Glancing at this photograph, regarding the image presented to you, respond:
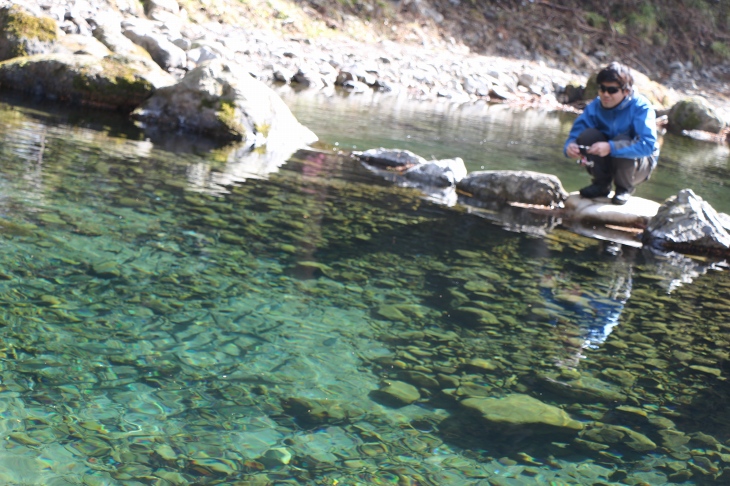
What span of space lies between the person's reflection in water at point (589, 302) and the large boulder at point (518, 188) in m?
2.33

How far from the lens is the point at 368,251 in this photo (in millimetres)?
5906

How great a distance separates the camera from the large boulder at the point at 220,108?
10.9 metres

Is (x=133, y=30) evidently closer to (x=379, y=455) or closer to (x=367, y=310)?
(x=367, y=310)

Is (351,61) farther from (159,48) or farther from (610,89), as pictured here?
(610,89)

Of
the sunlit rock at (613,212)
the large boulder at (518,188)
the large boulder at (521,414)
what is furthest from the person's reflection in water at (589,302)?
the large boulder at (518,188)

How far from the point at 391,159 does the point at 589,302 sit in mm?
5514

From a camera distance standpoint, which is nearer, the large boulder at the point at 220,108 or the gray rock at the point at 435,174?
the gray rock at the point at 435,174

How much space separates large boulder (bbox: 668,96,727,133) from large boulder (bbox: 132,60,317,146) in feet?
56.7

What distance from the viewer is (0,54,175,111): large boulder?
37.9ft

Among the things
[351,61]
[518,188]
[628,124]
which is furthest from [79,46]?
[351,61]

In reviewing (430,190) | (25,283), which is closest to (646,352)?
(25,283)

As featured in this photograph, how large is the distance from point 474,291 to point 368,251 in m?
0.97

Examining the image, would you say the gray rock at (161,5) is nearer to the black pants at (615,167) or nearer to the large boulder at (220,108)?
the large boulder at (220,108)

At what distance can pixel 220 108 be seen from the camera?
1095 centimetres
